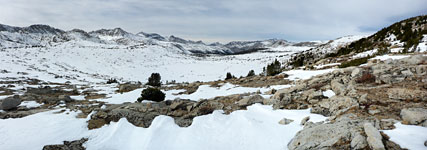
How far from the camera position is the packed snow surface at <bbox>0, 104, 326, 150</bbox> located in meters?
6.69

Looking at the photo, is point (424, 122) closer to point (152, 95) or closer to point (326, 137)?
point (326, 137)

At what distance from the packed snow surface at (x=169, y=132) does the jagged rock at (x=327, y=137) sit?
0.56m

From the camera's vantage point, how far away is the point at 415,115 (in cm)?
525

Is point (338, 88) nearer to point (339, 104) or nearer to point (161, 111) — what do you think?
point (339, 104)

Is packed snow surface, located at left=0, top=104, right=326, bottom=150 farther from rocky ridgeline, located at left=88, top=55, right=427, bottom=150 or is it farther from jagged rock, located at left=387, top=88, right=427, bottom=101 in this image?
jagged rock, located at left=387, top=88, right=427, bottom=101

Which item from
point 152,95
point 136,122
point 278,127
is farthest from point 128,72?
point 278,127

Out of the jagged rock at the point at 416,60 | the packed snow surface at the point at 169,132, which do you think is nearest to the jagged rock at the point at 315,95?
the packed snow surface at the point at 169,132

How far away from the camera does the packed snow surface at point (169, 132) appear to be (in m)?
6.69

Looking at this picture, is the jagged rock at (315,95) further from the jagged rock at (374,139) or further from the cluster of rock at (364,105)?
the jagged rock at (374,139)

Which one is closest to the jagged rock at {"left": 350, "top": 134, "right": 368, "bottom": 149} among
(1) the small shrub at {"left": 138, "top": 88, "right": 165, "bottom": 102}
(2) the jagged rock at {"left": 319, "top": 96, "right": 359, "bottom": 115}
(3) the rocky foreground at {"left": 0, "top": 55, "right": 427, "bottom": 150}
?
(3) the rocky foreground at {"left": 0, "top": 55, "right": 427, "bottom": 150}

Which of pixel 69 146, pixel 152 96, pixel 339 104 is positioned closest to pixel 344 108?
pixel 339 104

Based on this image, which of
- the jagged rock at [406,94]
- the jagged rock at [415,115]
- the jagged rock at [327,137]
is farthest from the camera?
the jagged rock at [406,94]

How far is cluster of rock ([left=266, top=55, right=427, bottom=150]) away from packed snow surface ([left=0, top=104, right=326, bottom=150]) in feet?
2.61

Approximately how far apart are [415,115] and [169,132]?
7.90 metres
